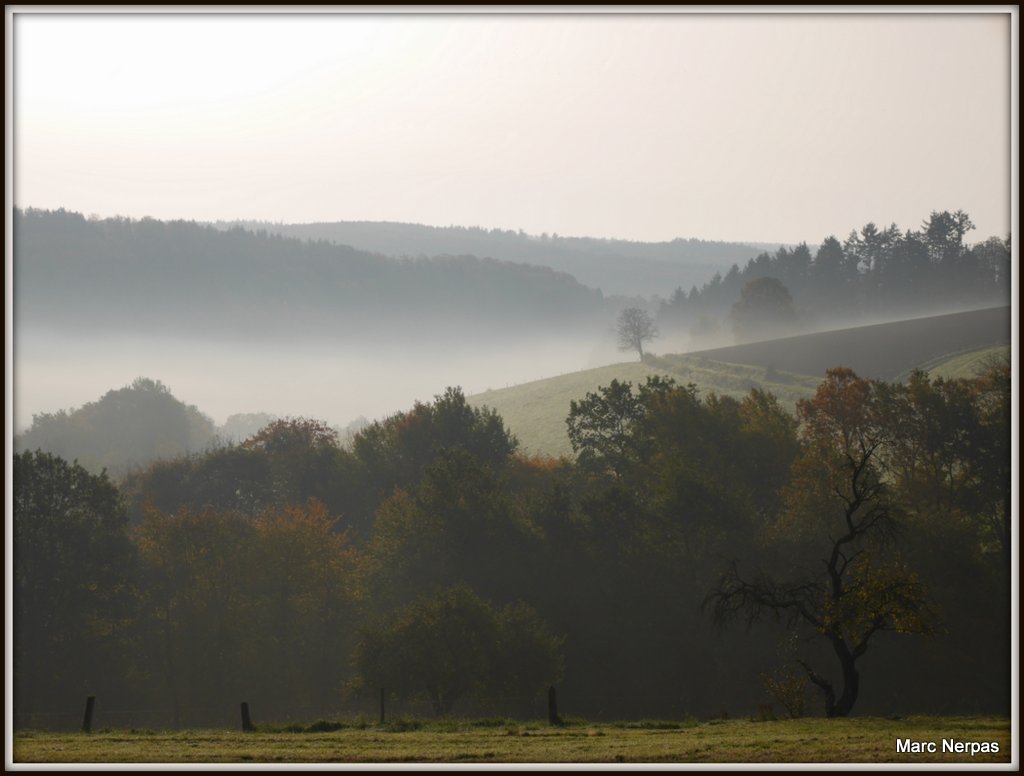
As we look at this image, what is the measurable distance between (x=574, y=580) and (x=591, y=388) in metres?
66.1

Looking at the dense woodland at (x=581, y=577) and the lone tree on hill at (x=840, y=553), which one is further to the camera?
the dense woodland at (x=581, y=577)

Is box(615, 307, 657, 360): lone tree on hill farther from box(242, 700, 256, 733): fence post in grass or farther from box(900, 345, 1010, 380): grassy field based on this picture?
box(242, 700, 256, 733): fence post in grass

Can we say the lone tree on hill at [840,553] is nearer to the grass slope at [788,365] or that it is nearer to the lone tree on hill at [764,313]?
the grass slope at [788,365]

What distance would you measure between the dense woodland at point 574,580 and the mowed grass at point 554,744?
8111mm

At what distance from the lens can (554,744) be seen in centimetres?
2816

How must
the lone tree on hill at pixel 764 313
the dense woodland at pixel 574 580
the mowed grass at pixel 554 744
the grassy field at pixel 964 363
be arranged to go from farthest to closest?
the lone tree on hill at pixel 764 313 < the grassy field at pixel 964 363 < the dense woodland at pixel 574 580 < the mowed grass at pixel 554 744

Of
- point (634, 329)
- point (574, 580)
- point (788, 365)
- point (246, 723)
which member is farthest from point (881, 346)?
point (246, 723)

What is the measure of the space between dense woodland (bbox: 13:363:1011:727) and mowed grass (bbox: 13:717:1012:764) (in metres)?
8.11

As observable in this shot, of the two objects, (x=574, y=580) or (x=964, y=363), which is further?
(x=964, y=363)

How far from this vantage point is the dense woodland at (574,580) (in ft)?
167

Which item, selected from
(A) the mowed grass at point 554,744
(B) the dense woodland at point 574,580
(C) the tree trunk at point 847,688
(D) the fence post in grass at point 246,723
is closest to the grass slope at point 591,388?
(B) the dense woodland at point 574,580

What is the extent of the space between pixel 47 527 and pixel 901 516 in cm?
4839

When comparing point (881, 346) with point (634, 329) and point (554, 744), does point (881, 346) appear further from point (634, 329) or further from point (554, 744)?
point (554, 744)

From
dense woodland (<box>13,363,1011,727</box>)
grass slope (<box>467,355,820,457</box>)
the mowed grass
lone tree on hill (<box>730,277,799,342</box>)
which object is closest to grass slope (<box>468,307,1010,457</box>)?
grass slope (<box>467,355,820,457</box>)
